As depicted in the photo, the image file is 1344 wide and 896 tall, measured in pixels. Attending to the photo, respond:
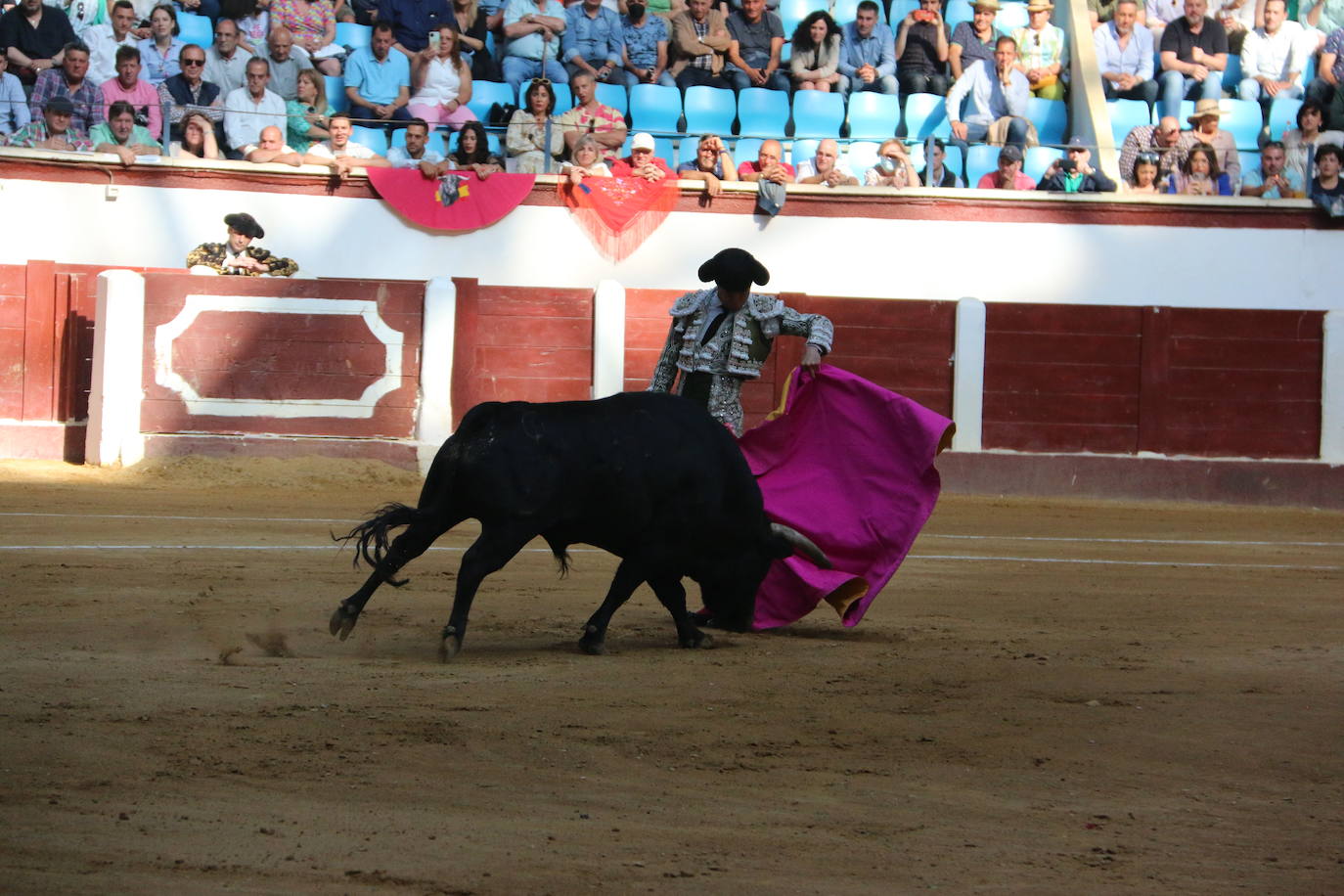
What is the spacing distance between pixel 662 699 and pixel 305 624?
1.43 metres

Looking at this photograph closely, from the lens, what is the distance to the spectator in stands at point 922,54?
38.8 feet

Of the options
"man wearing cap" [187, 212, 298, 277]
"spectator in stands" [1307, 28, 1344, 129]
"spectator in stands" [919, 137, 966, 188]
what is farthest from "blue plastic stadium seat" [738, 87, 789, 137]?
"spectator in stands" [1307, 28, 1344, 129]

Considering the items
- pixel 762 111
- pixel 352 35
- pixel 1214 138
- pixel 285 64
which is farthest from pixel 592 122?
pixel 1214 138

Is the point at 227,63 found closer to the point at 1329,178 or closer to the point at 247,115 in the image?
the point at 247,115

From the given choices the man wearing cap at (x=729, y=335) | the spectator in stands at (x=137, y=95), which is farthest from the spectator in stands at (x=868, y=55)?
the man wearing cap at (x=729, y=335)

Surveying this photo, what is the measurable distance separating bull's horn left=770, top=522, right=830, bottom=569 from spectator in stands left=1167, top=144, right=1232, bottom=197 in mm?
7144

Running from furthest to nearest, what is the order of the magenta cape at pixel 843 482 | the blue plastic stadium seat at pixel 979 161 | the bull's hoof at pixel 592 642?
the blue plastic stadium seat at pixel 979 161 < the magenta cape at pixel 843 482 < the bull's hoof at pixel 592 642

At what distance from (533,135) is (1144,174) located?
4.13 m

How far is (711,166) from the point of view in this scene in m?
10.9

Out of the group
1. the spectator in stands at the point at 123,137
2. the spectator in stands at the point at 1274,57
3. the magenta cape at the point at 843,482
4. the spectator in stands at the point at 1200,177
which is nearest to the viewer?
the magenta cape at the point at 843,482

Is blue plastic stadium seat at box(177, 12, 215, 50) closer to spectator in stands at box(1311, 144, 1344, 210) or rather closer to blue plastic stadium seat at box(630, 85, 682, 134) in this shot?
blue plastic stadium seat at box(630, 85, 682, 134)

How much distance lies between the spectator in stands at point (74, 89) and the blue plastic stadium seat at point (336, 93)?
1534 millimetres

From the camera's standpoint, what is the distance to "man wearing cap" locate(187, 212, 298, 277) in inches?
403

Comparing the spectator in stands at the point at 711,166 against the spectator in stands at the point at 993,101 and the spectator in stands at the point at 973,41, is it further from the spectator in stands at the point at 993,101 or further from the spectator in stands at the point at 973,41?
the spectator in stands at the point at 973,41
